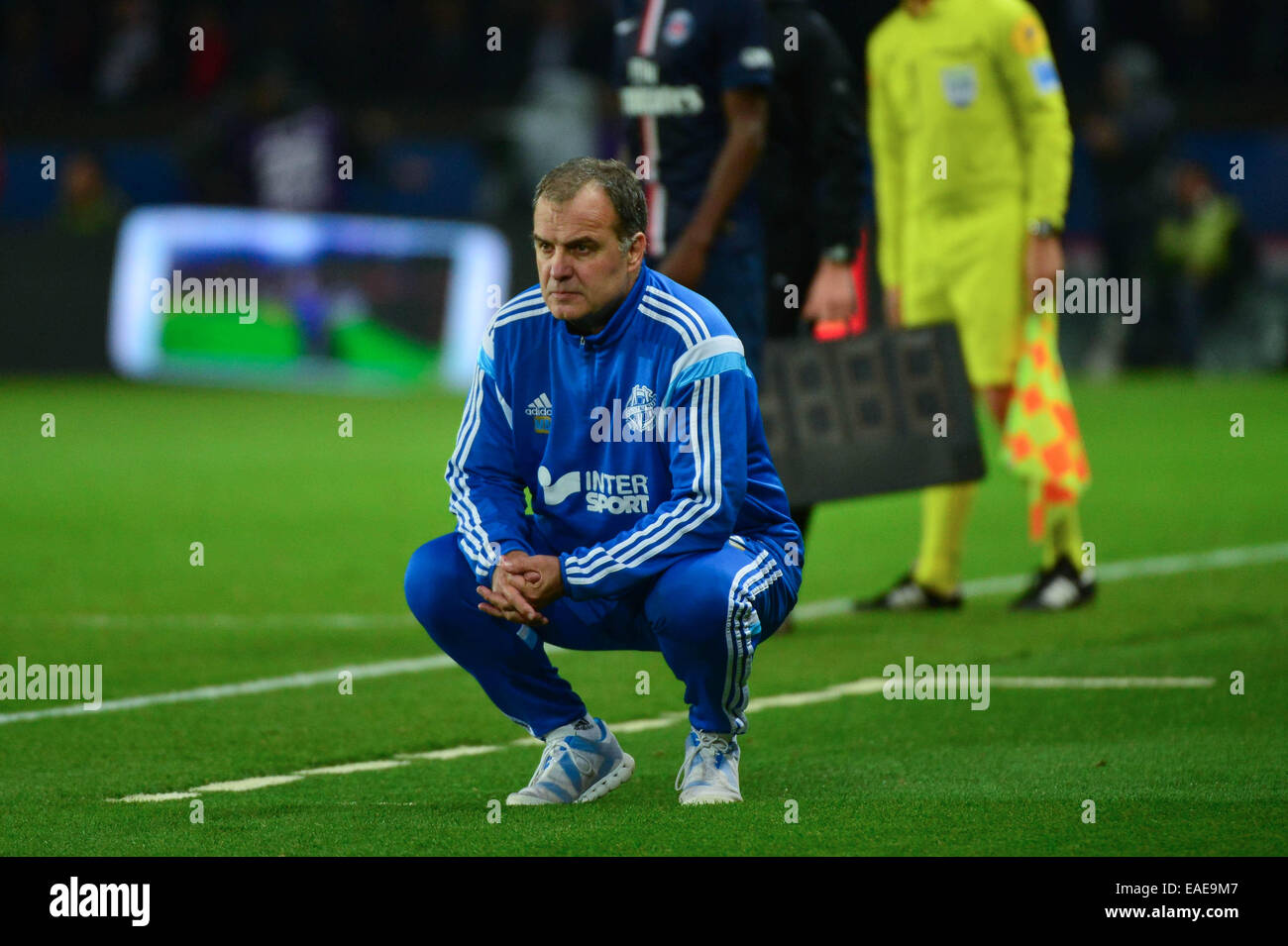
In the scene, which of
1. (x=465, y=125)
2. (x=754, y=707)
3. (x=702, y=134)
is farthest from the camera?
(x=465, y=125)

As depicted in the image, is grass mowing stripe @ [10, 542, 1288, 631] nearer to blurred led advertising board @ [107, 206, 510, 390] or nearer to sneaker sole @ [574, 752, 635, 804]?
sneaker sole @ [574, 752, 635, 804]

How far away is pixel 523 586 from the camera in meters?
4.96

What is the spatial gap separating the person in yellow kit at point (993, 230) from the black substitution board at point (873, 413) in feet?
1.78

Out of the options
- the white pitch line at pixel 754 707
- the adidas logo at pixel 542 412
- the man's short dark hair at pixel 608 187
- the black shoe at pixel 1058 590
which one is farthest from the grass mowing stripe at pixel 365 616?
the man's short dark hair at pixel 608 187

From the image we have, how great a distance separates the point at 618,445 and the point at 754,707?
1.82 meters

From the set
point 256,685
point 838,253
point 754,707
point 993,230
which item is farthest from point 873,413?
point 256,685

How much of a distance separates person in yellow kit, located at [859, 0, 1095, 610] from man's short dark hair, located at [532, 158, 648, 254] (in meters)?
3.95

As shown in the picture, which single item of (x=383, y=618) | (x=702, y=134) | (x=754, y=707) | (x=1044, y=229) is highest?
(x=702, y=134)

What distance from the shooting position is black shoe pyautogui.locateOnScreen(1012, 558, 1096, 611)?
28.2ft

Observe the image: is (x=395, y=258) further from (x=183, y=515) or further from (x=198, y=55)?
(x=183, y=515)

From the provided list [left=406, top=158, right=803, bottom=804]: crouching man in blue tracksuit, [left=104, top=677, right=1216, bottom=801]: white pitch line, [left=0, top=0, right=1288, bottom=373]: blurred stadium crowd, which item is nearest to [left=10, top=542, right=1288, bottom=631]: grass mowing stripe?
[left=104, top=677, right=1216, bottom=801]: white pitch line

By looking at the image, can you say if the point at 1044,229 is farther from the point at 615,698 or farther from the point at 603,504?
the point at 603,504

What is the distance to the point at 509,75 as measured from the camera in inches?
1014

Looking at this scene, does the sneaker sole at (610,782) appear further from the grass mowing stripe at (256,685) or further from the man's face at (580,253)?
the grass mowing stripe at (256,685)
